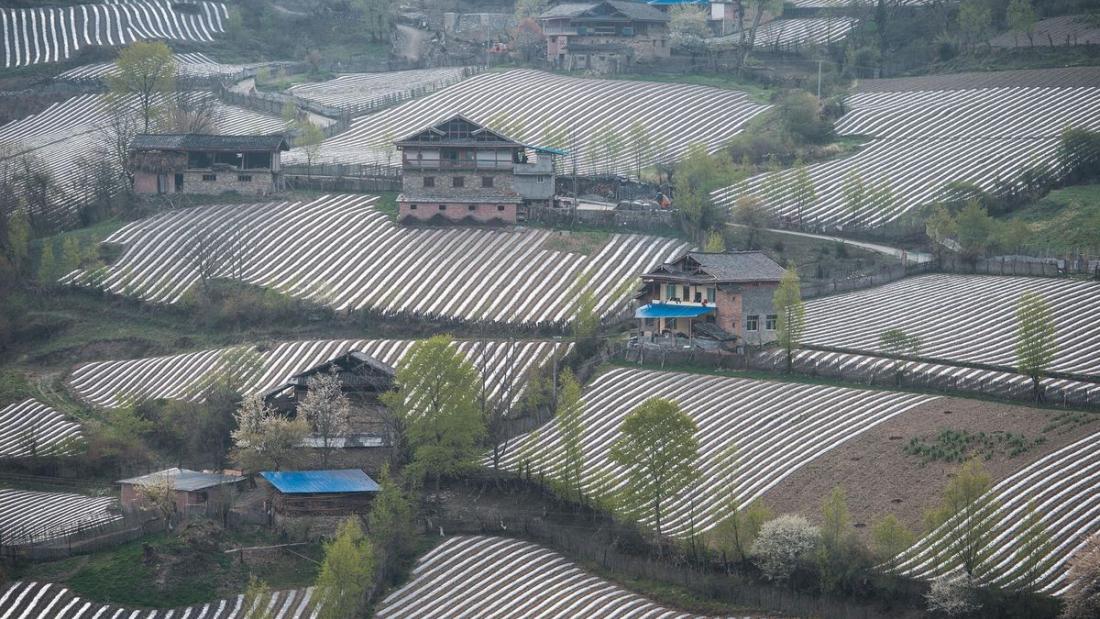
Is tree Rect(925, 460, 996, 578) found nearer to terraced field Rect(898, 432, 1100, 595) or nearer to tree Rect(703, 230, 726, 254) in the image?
terraced field Rect(898, 432, 1100, 595)

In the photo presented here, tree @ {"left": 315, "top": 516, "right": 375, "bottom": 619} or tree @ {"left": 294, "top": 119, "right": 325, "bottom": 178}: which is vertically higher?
tree @ {"left": 294, "top": 119, "right": 325, "bottom": 178}

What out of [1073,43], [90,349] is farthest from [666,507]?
[1073,43]

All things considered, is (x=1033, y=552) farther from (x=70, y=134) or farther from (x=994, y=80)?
(x=70, y=134)

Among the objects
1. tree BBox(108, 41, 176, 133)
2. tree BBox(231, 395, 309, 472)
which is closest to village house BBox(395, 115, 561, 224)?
tree BBox(108, 41, 176, 133)

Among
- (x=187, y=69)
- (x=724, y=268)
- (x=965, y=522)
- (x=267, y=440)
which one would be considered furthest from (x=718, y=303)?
(x=187, y=69)

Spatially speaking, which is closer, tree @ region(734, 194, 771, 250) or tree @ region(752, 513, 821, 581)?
tree @ region(752, 513, 821, 581)

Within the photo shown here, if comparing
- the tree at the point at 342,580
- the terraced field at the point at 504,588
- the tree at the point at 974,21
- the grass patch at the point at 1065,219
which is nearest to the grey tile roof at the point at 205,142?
the grass patch at the point at 1065,219

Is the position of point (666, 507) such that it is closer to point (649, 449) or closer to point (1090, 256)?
point (649, 449)
